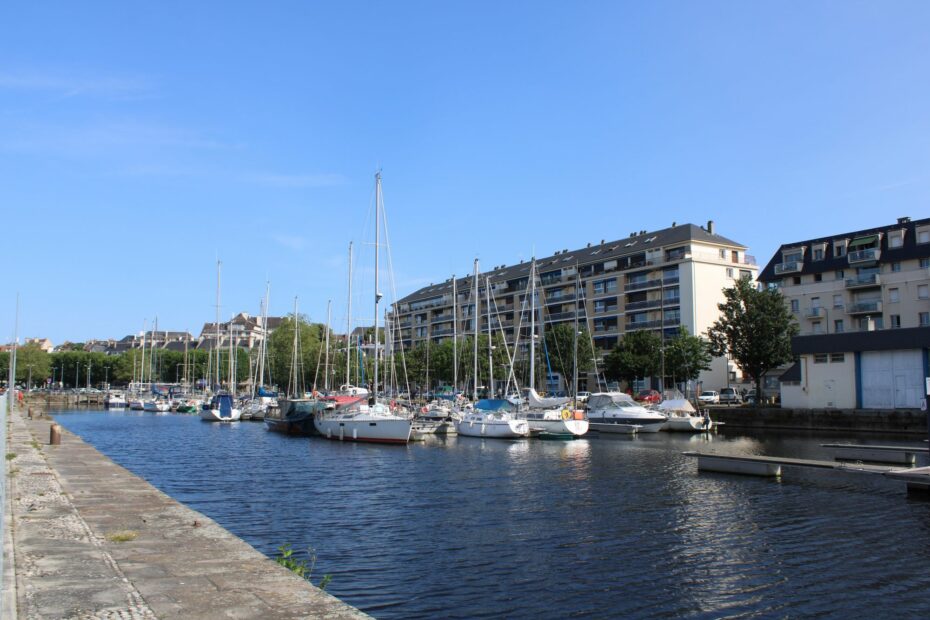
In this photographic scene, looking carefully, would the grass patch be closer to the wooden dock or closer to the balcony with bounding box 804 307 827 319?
the wooden dock

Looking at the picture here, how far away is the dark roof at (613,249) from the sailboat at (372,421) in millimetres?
35617

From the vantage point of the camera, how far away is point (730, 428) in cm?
6662

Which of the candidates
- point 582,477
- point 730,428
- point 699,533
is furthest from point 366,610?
point 730,428

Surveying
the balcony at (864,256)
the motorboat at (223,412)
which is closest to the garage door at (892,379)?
the balcony at (864,256)

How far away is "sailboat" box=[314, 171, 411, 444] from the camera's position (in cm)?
4697

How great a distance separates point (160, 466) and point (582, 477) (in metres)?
20.3

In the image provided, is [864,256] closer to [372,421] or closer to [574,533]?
[372,421]

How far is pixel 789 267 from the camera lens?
90.4 metres

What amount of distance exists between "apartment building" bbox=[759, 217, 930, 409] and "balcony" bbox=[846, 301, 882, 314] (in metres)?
0.10

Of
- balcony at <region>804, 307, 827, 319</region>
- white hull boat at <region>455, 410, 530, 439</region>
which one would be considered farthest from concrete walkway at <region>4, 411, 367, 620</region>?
balcony at <region>804, 307, 827, 319</region>

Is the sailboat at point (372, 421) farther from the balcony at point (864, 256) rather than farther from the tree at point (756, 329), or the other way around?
the balcony at point (864, 256)

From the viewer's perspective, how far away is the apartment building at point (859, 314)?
58812 mm

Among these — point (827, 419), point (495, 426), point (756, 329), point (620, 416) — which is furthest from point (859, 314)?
point (495, 426)

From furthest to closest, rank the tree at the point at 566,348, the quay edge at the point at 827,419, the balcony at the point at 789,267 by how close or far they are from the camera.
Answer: the tree at the point at 566,348, the balcony at the point at 789,267, the quay edge at the point at 827,419
